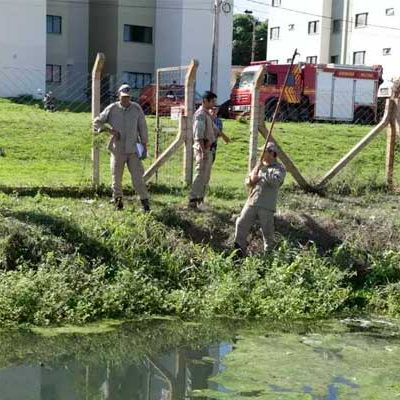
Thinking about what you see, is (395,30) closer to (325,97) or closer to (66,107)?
(325,97)

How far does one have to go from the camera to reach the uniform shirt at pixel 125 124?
1083 centimetres

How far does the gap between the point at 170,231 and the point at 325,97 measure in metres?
22.9

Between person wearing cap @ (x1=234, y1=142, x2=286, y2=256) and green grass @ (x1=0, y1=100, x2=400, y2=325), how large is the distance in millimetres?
336

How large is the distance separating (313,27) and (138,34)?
14826 millimetres

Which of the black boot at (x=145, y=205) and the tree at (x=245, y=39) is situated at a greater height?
the tree at (x=245, y=39)

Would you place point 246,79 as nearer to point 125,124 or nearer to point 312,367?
point 125,124

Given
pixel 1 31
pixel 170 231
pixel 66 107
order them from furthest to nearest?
pixel 1 31 < pixel 66 107 < pixel 170 231

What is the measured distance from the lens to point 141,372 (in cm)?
681

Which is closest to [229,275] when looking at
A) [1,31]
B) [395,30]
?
[1,31]

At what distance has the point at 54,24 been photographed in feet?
129

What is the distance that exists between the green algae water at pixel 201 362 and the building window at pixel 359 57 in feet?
136

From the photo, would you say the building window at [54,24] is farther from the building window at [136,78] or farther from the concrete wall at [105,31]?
the building window at [136,78]

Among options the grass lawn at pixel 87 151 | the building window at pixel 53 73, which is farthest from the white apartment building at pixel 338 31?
the grass lawn at pixel 87 151

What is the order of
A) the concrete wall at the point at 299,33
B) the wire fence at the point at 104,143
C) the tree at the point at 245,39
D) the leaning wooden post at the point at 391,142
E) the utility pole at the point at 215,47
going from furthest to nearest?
1. the tree at the point at 245,39
2. the concrete wall at the point at 299,33
3. the utility pole at the point at 215,47
4. the leaning wooden post at the point at 391,142
5. the wire fence at the point at 104,143
